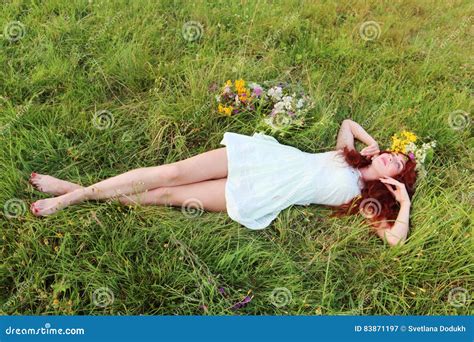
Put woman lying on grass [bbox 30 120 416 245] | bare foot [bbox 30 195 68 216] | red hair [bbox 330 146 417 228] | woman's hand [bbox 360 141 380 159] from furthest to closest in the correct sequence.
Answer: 1. woman's hand [bbox 360 141 380 159]
2. red hair [bbox 330 146 417 228]
3. woman lying on grass [bbox 30 120 416 245]
4. bare foot [bbox 30 195 68 216]

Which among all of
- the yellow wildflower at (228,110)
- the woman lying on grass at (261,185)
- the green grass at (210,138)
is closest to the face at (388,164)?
the woman lying on grass at (261,185)

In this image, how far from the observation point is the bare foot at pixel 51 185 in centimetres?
344

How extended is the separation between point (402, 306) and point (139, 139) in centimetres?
242

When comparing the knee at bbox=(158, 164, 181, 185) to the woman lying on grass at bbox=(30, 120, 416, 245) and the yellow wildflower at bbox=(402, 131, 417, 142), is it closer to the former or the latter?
the woman lying on grass at bbox=(30, 120, 416, 245)

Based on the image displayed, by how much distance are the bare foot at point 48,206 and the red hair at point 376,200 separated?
2.04 metres

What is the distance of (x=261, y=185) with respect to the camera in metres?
3.49

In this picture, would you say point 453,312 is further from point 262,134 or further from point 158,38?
point 158,38

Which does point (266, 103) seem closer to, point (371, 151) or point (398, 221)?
point (371, 151)

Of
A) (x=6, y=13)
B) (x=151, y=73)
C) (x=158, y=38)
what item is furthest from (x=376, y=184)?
(x=6, y=13)

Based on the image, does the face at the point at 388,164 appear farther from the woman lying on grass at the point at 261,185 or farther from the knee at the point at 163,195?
the knee at the point at 163,195

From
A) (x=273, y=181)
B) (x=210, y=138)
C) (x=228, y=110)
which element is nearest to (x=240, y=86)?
(x=228, y=110)

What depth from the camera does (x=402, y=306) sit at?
316 cm

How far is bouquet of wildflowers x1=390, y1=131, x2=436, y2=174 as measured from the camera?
12.7 feet

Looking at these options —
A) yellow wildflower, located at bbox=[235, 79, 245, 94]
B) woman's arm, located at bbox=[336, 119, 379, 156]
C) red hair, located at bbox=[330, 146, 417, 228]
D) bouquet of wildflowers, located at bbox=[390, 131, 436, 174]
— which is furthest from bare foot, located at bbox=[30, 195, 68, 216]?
bouquet of wildflowers, located at bbox=[390, 131, 436, 174]
